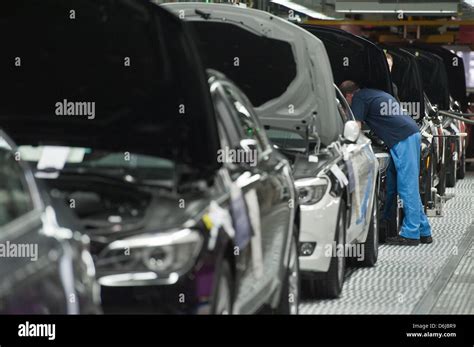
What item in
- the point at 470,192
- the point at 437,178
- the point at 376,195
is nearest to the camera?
the point at 376,195

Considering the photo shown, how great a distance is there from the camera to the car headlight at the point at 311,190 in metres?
8.77

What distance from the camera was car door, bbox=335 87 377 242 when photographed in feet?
32.0

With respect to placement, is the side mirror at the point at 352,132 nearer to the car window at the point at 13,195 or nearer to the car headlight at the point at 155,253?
the car headlight at the point at 155,253

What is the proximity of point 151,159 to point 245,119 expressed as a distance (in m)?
1.20

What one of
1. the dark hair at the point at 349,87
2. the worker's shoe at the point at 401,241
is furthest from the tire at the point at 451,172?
the dark hair at the point at 349,87

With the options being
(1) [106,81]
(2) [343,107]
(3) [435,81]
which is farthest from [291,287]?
(3) [435,81]

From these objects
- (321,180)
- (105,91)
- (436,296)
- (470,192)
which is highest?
(105,91)

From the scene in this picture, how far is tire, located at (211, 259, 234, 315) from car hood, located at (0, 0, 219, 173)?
476mm

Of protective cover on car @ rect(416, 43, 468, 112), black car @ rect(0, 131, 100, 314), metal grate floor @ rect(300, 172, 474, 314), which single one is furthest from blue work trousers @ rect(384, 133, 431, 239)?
black car @ rect(0, 131, 100, 314)

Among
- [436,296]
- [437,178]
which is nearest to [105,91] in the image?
[436,296]

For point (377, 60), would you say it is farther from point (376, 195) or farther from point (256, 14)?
point (256, 14)

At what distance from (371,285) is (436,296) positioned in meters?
0.73

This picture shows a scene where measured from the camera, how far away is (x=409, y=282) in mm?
10008

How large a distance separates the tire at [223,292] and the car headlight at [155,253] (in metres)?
0.24
